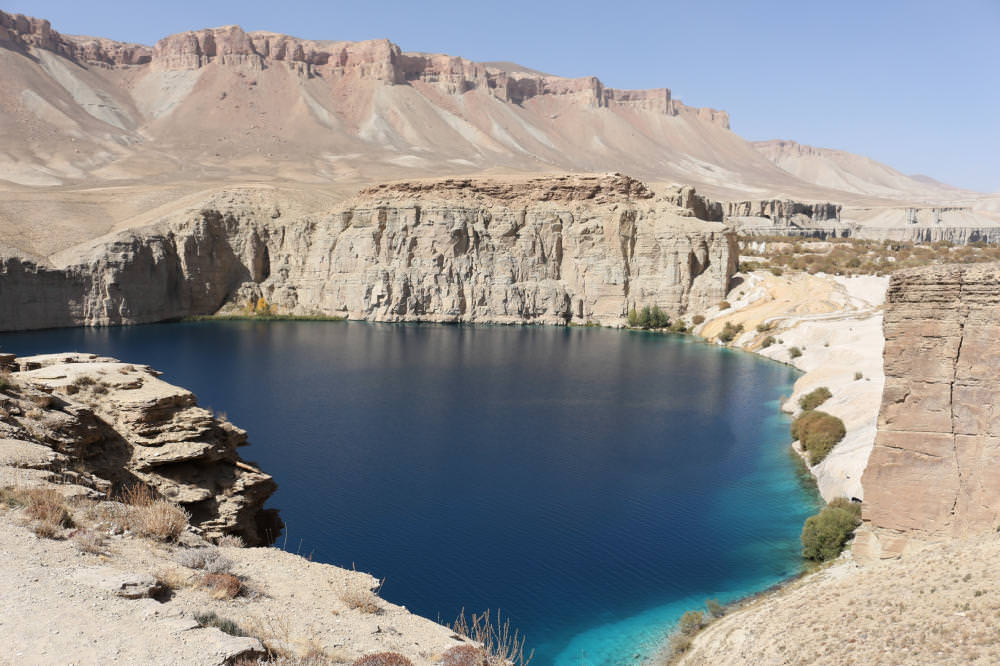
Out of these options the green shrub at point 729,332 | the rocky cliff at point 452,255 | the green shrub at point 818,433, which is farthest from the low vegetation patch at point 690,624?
the rocky cliff at point 452,255

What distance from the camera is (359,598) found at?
11.5 meters

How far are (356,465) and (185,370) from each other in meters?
24.3

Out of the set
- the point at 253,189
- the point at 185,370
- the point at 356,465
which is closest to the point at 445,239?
the point at 253,189

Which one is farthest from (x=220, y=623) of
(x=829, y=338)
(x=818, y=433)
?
(x=829, y=338)

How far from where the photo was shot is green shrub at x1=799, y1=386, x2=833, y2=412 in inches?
1432

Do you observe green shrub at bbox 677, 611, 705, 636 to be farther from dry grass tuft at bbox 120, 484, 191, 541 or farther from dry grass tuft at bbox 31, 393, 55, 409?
dry grass tuft at bbox 31, 393, 55, 409

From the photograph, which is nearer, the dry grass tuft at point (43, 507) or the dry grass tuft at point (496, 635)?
the dry grass tuft at point (43, 507)

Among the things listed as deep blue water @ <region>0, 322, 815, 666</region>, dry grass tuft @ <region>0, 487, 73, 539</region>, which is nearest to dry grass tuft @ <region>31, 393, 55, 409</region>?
dry grass tuft @ <region>0, 487, 73, 539</region>

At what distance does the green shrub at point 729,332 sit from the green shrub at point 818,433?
103ft

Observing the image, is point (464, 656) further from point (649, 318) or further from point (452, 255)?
point (452, 255)

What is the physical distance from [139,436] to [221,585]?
6.84 meters

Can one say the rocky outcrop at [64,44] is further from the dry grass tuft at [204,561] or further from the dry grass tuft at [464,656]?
the dry grass tuft at [464,656]

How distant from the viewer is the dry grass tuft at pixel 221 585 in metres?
10.0

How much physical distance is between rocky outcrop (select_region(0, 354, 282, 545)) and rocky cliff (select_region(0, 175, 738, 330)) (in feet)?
199
